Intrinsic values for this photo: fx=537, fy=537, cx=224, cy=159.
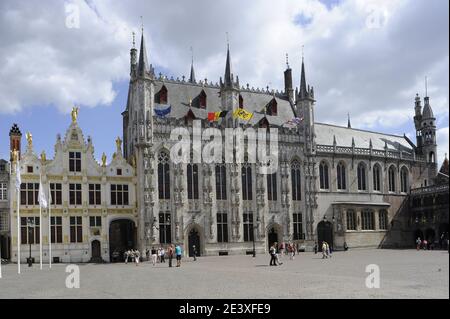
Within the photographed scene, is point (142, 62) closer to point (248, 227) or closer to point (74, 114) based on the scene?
point (74, 114)

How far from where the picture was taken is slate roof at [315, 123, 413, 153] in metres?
75.5

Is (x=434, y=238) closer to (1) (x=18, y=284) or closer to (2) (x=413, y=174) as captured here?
(2) (x=413, y=174)

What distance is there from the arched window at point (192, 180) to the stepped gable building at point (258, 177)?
0.11 metres

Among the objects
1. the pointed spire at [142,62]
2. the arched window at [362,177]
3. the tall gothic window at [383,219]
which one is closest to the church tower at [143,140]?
the pointed spire at [142,62]

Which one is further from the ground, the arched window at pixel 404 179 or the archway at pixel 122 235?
the arched window at pixel 404 179

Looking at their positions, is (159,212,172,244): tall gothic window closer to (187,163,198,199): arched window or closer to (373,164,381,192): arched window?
(187,163,198,199): arched window

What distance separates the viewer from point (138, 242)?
191 feet

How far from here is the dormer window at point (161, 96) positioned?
62859 mm

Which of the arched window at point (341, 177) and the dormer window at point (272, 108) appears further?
the arched window at point (341, 177)

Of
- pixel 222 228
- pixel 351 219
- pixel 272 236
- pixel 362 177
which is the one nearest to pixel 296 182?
pixel 272 236

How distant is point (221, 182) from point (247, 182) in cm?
343

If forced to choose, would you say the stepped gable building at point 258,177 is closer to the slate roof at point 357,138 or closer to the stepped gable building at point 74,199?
the slate roof at point 357,138

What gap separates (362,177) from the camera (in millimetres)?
73875
